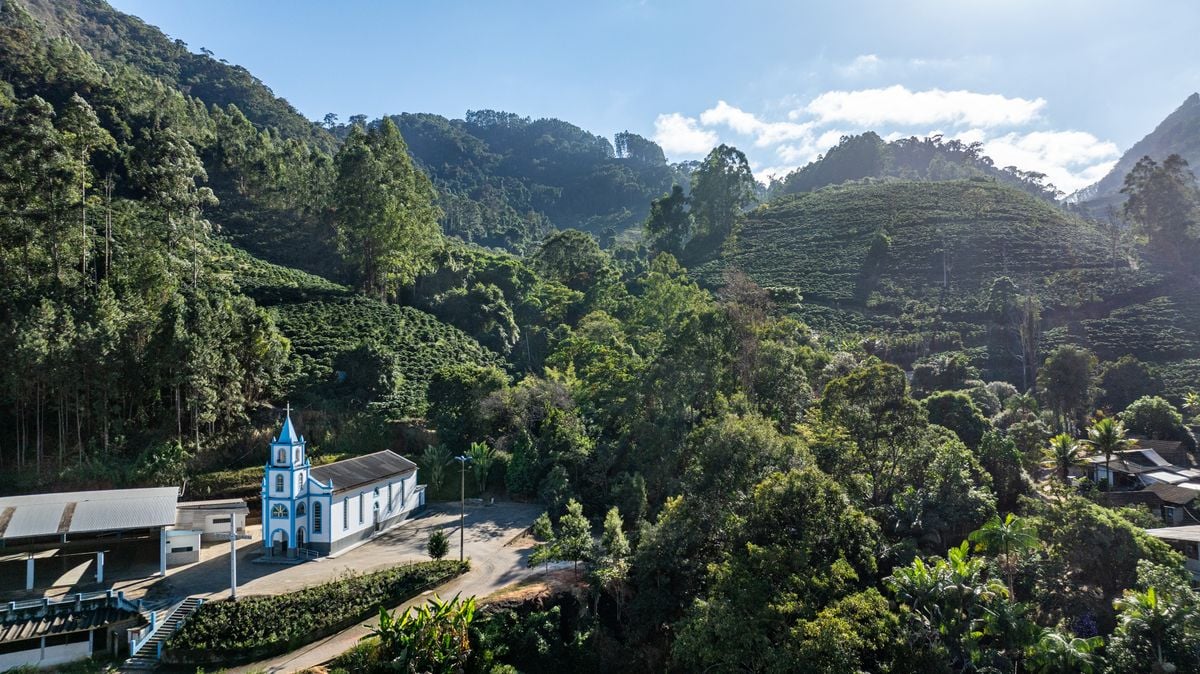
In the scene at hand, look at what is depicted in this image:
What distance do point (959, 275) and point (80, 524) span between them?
72.8 m

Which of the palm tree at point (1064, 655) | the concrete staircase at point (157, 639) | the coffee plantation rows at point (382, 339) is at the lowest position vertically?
the concrete staircase at point (157, 639)

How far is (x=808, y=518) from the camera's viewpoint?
2100 centimetres

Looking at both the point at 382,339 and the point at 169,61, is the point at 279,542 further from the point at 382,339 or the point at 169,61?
the point at 169,61

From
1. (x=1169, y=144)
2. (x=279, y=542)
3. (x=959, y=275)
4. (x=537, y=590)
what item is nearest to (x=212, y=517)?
(x=279, y=542)

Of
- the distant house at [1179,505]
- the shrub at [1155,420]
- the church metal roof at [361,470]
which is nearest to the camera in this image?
the church metal roof at [361,470]

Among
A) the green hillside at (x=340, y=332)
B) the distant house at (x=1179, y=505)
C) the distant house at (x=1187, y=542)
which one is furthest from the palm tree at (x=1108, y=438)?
the green hillside at (x=340, y=332)

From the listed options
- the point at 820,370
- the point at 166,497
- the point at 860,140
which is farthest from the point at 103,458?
the point at 860,140

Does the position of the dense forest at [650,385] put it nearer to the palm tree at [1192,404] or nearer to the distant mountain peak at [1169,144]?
the palm tree at [1192,404]

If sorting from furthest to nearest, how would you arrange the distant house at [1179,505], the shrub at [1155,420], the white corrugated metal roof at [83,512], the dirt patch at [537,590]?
the shrub at [1155,420] → the distant house at [1179,505] → the white corrugated metal roof at [83,512] → the dirt patch at [537,590]

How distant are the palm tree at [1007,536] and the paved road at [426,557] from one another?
52.1 feet

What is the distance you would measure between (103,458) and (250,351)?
26.8ft

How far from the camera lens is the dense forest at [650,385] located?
65.7 feet

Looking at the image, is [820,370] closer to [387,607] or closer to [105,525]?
[387,607]

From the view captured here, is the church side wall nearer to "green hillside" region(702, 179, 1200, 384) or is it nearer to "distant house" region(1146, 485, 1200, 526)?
"green hillside" region(702, 179, 1200, 384)
